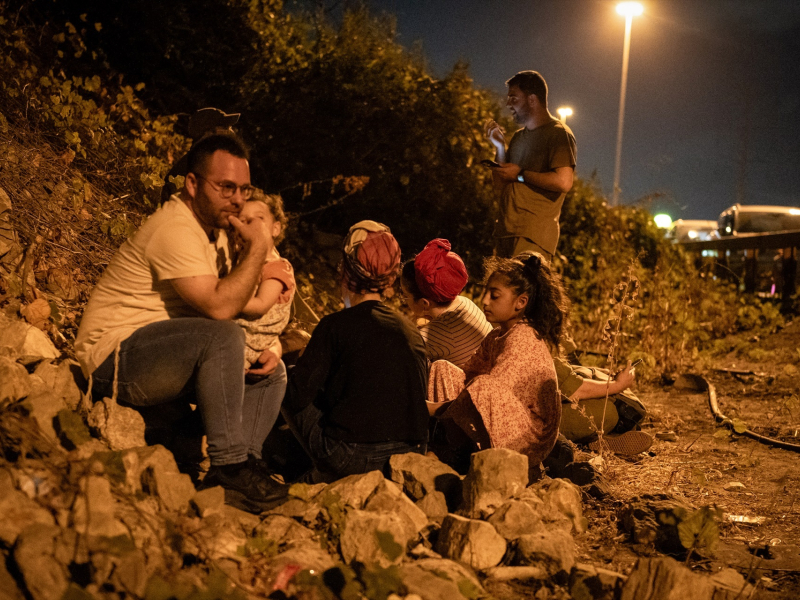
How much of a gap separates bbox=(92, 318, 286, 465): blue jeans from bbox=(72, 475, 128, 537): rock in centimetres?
66

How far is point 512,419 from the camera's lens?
3.73 m

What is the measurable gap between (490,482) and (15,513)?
1.76 meters

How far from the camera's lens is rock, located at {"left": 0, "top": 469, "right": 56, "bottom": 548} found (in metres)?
2.26

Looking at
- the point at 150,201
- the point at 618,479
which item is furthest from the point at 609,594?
the point at 150,201

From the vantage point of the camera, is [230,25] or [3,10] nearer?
[3,10]

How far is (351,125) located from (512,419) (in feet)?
19.1

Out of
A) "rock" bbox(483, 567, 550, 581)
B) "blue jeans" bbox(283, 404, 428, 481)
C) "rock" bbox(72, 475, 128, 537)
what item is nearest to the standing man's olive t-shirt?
"blue jeans" bbox(283, 404, 428, 481)

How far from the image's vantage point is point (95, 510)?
2395 millimetres

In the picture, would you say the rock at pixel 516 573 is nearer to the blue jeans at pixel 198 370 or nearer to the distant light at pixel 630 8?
the blue jeans at pixel 198 370

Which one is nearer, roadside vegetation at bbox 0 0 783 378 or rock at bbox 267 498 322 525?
rock at bbox 267 498 322 525

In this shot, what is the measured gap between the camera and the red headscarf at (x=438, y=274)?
174 inches

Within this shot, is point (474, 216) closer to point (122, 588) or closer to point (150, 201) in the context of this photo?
point (150, 201)

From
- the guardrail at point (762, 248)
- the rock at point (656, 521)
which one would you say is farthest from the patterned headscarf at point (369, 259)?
the guardrail at point (762, 248)

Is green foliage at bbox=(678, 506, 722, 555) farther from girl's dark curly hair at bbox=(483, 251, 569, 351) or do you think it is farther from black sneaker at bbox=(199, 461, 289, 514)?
black sneaker at bbox=(199, 461, 289, 514)
